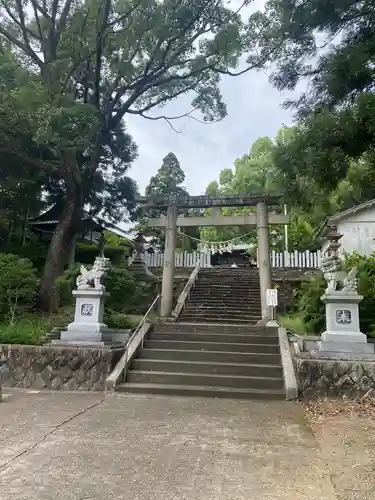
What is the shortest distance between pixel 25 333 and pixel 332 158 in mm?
6664

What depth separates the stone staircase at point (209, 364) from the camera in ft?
22.4

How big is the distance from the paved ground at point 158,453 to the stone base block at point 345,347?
1.65m

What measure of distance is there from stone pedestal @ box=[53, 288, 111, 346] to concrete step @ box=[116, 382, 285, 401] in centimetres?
125

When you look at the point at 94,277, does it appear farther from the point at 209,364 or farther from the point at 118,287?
the point at 209,364

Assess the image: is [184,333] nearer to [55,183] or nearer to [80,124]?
[80,124]

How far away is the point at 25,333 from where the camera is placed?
8.02 metres

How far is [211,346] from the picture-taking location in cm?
830

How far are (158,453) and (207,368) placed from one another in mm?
3709

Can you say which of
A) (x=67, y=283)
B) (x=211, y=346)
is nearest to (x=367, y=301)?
(x=211, y=346)

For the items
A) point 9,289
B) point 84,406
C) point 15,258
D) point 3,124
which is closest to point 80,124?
point 3,124

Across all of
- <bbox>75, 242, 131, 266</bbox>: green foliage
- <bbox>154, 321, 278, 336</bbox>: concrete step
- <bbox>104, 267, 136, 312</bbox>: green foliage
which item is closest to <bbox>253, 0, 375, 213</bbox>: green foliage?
<bbox>154, 321, 278, 336</bbox>: concrete step

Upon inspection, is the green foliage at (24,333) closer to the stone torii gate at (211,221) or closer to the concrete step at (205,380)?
the concrete step at (205,380)

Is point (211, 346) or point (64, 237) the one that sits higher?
point (64, 237)

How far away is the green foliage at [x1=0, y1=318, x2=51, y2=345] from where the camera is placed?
786 cm
